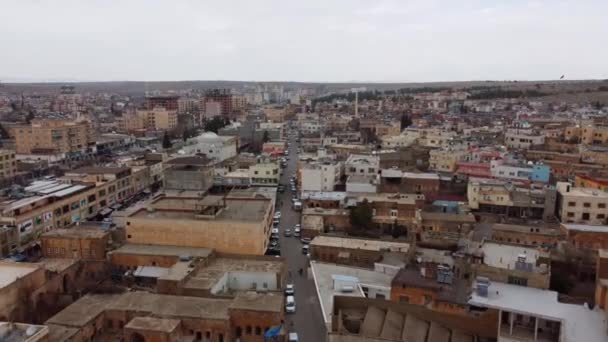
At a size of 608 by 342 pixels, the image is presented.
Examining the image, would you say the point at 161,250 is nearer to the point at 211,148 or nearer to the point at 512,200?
the point at 512,200

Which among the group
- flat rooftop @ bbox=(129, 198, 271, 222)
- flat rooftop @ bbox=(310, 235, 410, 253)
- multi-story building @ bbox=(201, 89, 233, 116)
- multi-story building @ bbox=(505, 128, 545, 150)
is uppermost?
multi-story building @ bbox=(201, 89, 233, 116)

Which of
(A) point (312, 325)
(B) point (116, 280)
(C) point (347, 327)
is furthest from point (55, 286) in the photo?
(C) point (347, 327)

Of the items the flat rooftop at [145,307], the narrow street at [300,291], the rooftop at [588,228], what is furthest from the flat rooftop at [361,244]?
the rooftop at [588,228]

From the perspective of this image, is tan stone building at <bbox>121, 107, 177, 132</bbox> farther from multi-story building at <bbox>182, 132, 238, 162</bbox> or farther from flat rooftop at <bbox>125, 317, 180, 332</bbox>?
flat rooftop at <bbox>125, 317, 180, 332</bbox>

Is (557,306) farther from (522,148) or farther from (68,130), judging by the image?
(68,130)

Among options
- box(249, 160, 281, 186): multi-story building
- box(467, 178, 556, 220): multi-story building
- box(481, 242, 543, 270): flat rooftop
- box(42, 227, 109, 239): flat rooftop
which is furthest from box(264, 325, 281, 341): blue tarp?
box(249, 160, 281, 186): multi-story building
